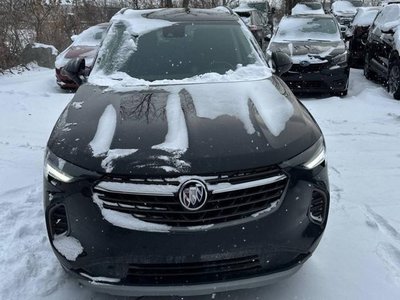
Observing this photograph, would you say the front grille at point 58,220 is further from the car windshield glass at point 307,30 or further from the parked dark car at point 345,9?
the parked dark car at point 345,9

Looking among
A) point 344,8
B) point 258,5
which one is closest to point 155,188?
point 258,5

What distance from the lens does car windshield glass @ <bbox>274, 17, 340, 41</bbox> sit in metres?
9.86

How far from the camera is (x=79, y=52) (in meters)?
11.0

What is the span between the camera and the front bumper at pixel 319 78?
8664mm

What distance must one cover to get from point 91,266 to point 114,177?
482 mm

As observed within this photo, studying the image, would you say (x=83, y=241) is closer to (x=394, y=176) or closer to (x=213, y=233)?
(x=213, y=233)

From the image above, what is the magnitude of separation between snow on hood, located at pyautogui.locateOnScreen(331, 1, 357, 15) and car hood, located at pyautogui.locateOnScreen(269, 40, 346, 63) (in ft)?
61.8

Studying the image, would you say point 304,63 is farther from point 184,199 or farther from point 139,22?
point 184,199

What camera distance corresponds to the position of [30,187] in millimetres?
4637

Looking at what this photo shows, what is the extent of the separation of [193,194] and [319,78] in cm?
689

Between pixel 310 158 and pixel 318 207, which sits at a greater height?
pixel 310 158

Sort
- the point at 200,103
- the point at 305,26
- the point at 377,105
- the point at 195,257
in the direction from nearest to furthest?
1. the point at 195,257
2. the point at 200,103
3. the point at 377,105
4. the point at 305,26

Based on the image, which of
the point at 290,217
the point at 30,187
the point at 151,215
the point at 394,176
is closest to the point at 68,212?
the point at 151,215

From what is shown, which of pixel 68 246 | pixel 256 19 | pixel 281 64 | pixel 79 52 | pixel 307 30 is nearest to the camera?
pixel 68 246
